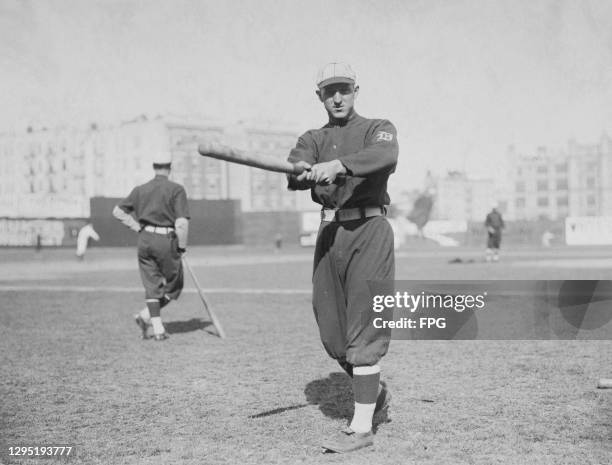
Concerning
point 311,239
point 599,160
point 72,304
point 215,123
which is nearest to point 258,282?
point 72,304

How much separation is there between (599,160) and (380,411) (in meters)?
121

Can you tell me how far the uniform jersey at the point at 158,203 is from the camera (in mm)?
8055

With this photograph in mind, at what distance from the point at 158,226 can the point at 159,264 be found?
448 millimetres

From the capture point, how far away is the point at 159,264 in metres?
8.26

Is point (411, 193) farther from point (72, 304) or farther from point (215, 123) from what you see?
point (72, 304)

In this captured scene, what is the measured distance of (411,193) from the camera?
16200 centimetres

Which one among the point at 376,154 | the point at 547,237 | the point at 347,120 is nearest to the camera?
the point at 376,154

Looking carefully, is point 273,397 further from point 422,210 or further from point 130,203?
point 422,210

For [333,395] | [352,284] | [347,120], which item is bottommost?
[333,395]

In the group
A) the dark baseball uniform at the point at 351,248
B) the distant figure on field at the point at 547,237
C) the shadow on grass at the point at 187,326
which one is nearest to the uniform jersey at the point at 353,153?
the dark baseball uniform at the point at 351,248

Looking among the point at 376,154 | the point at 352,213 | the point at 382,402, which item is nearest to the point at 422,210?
the point at 382,402

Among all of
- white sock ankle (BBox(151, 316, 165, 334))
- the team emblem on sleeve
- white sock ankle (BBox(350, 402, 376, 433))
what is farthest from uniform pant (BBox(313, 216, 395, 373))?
white sock ankle (BBox(151, 316, 165, 334))

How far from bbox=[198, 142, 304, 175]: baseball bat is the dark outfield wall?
42886 mm

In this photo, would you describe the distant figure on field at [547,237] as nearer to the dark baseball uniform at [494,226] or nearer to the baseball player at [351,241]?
the dark baseball uniform at [494,226]
